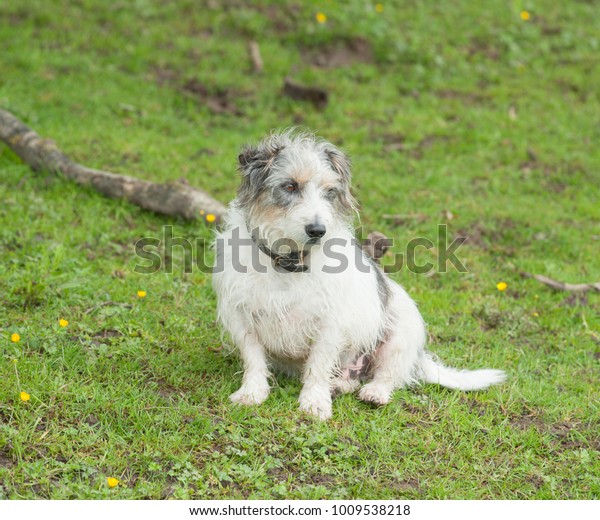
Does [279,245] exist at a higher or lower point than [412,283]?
higher

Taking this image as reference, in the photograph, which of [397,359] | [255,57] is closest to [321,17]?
[255,57]

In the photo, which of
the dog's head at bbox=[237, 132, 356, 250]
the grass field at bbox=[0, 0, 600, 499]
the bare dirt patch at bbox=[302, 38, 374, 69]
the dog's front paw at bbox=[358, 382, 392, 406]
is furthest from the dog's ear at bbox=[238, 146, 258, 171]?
the bare dirt patch at bbox=[302, 38, 374, 69]

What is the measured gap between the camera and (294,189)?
4566mm

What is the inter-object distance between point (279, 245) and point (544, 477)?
1.99m

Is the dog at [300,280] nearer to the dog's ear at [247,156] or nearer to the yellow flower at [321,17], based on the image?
the dog's ear at [247,156]

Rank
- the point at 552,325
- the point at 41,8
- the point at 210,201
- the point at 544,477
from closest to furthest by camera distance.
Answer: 1. the point at 544,477
2. the point at 552,325
3. the point at 210,201
4. the point at 41,8

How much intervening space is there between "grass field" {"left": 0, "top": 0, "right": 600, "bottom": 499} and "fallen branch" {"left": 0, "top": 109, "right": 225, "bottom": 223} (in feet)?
0.42

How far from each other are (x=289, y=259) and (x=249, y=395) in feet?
2.81

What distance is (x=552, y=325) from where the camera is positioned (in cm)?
618

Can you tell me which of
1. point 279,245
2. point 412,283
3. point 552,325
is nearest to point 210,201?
point 412,283

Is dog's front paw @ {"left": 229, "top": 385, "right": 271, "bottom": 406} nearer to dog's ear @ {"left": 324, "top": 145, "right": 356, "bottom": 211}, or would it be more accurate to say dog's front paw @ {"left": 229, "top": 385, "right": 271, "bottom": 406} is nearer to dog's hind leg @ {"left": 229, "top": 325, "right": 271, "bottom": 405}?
dog's hind leg @ {"left": 229, "top": 325, "right": 271, "bottom": 405}

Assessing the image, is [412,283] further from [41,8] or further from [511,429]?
[41,8]

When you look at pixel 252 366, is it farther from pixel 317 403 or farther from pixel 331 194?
pixel 331 194

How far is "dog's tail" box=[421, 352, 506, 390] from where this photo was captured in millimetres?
5062
